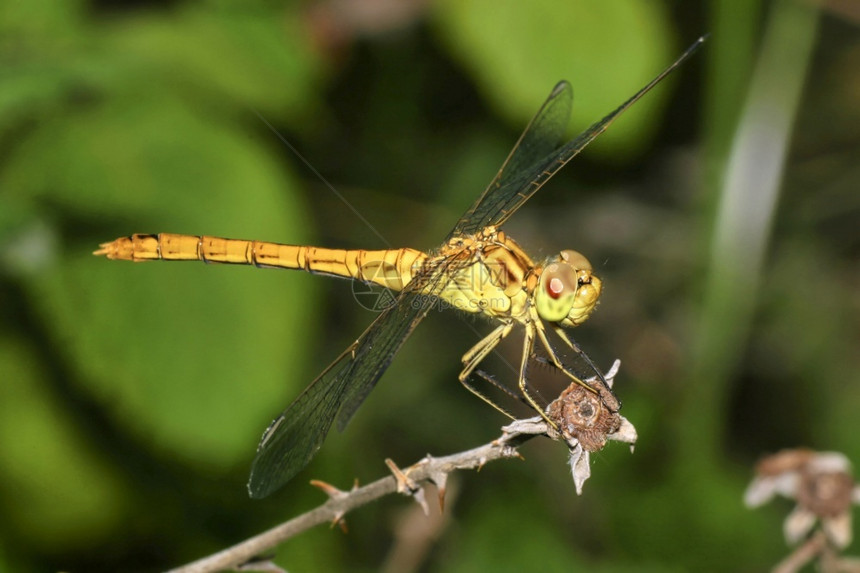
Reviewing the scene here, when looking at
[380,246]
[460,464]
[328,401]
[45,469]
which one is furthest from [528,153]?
[45,469]

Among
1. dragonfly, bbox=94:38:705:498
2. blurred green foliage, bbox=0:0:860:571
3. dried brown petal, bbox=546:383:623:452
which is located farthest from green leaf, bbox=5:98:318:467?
dried brown petal, bbox=546:383:623:452

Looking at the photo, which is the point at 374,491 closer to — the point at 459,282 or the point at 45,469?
the point at 459,282

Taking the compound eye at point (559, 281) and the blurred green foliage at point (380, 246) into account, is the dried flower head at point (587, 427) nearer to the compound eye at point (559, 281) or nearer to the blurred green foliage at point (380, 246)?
the blurred green foliage at point (380, 246)

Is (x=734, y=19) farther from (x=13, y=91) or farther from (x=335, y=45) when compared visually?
(x=13, y=91)

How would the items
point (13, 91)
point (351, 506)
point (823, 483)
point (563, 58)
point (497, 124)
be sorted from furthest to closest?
point (497, 124)
point (563, 58)
point (13, 91)
point (823, 483)
point (351, 506)

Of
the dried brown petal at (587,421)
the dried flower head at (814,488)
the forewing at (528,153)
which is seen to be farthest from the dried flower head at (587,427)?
the forewing at (528,153)

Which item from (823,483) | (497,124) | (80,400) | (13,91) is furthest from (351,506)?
(497,124)
